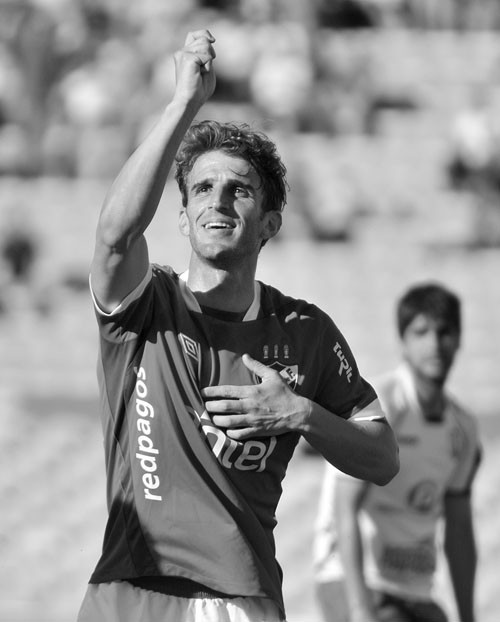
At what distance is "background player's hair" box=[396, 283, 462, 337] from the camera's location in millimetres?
5414

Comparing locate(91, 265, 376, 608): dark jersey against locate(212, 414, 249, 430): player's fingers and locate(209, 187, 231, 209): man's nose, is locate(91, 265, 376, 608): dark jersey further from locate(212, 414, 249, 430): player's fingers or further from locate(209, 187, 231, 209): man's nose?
locate(209, 187, 231, 209): man's nose

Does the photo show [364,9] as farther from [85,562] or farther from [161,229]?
[85,562]

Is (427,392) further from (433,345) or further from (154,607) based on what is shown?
(154,607)

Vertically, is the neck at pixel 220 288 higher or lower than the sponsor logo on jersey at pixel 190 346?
higher

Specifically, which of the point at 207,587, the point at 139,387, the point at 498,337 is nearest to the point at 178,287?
the point at 139,387

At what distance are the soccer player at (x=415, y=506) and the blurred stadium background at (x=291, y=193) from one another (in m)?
3.18

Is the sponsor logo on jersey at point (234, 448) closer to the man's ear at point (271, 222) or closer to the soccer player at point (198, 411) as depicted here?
the soccer player at point (198, 411)

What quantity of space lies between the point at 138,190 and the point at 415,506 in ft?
9.64

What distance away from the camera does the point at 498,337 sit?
1105 cm

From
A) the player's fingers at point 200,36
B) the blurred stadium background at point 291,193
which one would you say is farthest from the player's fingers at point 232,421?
the blurred stadium background at point 291,193

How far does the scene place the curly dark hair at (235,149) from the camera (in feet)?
10.8

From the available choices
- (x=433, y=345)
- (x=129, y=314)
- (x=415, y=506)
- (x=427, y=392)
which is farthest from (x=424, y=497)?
(x=129, y=314)

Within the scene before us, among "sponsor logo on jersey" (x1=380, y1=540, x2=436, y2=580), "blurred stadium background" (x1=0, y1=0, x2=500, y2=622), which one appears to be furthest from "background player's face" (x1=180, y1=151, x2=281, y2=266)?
"blurred stadium background" (x1=0, y1=0, x2=500, y2=622)

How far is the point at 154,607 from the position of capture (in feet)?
10.0
